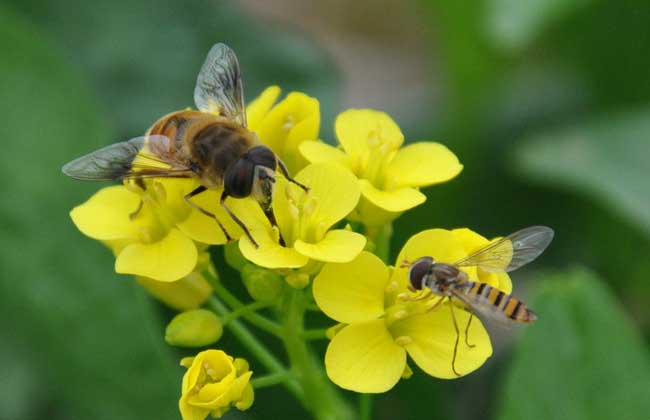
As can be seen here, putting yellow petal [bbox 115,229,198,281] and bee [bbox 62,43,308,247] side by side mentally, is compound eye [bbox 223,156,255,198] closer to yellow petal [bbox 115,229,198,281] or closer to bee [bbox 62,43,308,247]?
bee [bbox 62,43,308,247]

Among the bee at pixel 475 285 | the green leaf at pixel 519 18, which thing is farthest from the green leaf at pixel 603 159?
the bee at pixel 475 285

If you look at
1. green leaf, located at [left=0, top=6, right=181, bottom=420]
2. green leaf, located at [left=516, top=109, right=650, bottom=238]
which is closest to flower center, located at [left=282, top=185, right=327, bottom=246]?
green leaf, located at [left=0, top=6, right=181, bottom=420]

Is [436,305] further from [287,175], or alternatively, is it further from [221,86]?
[221,86]

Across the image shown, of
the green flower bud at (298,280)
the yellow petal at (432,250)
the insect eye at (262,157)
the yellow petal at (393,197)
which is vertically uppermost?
the insect eye at (262,157)

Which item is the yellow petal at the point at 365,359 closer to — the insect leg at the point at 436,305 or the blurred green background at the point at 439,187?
the insect leg at the point at 436,305

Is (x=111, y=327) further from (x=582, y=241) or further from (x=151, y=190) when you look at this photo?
(x=582, y=241)

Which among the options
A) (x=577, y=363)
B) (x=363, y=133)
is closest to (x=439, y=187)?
(x=577, y=363)

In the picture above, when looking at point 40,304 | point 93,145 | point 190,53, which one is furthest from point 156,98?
point 40,304

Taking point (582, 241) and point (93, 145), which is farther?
point (582, 241)
